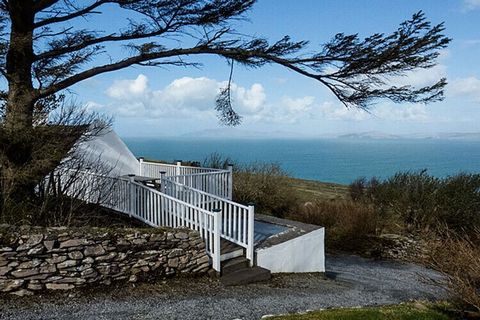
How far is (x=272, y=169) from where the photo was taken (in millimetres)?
19031

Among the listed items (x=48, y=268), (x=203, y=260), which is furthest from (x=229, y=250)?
(x=48, y=268)

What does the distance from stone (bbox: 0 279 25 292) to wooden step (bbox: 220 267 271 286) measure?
3.12 metres

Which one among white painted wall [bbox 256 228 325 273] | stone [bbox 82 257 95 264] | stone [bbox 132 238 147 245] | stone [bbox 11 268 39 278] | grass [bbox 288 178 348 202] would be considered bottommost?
grass [bbox 288 178 348 202]

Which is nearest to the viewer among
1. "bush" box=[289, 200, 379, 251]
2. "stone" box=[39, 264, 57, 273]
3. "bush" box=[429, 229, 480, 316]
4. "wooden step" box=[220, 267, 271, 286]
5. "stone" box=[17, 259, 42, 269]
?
"bush" box=[429, 229, 480, 316]

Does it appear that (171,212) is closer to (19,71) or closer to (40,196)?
(40,196)

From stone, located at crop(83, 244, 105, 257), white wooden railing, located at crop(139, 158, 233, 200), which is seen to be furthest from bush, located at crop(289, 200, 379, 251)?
stone, located at crop(83, 244, 105, 257)

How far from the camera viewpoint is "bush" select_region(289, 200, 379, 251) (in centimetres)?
1334

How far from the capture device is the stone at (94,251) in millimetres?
5730

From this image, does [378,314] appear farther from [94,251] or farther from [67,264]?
[67,264]

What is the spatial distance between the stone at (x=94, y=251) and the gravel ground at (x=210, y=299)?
0.56 metres

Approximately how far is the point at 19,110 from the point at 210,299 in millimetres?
4976

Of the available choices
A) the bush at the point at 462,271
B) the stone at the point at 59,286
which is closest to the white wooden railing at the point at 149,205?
the stone at the point at 59,286

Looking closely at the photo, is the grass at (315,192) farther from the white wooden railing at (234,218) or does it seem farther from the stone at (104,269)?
the stone at (104,269)

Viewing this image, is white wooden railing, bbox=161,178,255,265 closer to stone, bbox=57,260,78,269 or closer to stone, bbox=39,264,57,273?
stone, bbox=57,260,78,269
